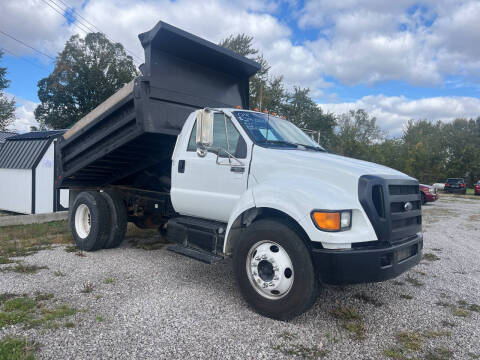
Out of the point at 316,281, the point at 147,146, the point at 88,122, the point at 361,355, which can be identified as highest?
the point at 88,122

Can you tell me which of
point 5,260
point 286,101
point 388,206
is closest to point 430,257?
point 388,206

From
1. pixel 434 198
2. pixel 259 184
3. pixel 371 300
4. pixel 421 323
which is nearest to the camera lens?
pixel 421 323

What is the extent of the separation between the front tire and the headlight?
Result: 0.27 meters

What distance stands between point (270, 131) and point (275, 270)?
1.77m

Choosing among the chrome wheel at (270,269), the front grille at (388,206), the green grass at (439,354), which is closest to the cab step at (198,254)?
the chrome wheel at (270,269)

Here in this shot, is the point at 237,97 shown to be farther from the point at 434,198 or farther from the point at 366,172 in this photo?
the point at 434,198

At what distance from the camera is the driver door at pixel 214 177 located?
440 cm

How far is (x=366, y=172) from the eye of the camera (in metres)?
3.63

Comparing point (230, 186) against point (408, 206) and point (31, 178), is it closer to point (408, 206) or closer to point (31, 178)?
point (408, 206)

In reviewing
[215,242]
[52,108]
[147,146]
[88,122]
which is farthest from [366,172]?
[52,108]

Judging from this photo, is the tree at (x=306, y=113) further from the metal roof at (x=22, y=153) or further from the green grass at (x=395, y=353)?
the green grass at (x=395, y=353)

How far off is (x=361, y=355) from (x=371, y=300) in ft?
4.47

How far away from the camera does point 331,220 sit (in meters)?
3.39

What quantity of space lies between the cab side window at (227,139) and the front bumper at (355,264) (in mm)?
1551
